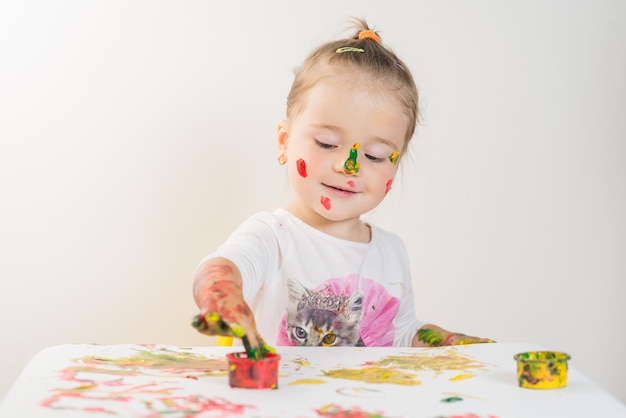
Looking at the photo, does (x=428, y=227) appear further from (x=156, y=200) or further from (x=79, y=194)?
(x=79, y=194)

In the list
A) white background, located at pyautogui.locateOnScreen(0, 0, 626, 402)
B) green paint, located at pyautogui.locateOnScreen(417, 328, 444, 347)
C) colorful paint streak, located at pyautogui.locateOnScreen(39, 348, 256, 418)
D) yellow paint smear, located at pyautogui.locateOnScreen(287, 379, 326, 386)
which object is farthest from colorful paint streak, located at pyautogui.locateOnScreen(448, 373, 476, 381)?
white background, located at pyautogui.locateOnScreen(0, 0, 626, 402)

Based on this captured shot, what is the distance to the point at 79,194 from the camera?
1.94 metres

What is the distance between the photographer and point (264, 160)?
2.01m

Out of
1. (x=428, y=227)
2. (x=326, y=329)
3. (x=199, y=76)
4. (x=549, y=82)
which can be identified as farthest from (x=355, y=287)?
(x=549, y=82)

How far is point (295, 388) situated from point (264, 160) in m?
0.96

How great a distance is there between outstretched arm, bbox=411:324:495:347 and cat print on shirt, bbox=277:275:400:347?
0.17ft

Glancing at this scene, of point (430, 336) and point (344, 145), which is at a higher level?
point (344, 145)

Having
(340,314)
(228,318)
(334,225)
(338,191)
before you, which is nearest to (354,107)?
(338,191)

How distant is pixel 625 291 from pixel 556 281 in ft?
0.56

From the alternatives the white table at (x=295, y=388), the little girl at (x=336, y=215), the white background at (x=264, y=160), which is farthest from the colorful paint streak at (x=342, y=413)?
the white background at (x=264, y=160)

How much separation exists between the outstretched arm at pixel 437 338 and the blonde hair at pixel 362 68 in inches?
13.8

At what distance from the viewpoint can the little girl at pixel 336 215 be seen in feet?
5.24

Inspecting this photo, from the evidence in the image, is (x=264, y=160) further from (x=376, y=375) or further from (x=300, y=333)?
(x=376, y=375)

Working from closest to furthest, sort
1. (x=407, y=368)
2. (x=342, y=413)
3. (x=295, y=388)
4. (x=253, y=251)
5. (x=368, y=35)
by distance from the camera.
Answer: (x=342, y=413), (x=295, y=388), (x=407, y=368), (x=253, y=251), (x=368, y=35)
